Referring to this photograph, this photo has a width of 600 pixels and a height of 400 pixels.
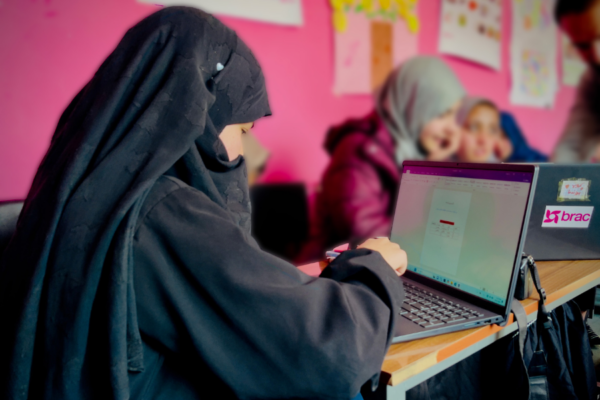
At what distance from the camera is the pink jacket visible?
6.68 ft

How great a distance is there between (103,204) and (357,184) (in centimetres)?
167

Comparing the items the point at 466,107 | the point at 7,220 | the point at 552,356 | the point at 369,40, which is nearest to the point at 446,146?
the point at 466,107

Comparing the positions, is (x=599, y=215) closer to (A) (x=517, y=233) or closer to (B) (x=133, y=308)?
(A) (x=517, y=233)

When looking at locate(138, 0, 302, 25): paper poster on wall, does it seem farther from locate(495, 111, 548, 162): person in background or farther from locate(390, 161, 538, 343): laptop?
locate(495, 111, 548, 162): person in background

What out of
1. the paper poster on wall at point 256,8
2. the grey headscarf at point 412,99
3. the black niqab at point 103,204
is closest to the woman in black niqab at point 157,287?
the black niqab at point 103,204

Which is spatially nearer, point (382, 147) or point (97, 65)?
point (97, 65)

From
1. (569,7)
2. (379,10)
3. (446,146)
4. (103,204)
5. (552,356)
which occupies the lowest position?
(552,356)

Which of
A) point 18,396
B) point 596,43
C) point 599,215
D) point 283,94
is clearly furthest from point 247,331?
point 596,43

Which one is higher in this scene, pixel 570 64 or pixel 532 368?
pixel 570 64

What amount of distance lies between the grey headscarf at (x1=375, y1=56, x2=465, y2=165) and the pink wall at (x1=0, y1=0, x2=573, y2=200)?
111 millimetres

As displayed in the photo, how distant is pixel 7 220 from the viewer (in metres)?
0.96

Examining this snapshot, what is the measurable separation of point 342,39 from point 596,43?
2.95 metres

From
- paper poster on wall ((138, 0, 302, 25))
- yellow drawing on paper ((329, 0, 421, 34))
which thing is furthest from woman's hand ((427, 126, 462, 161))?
paper poster on wall ((138, 0, 302, 25))

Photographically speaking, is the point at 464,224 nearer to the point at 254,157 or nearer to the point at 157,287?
the point at 157,287
